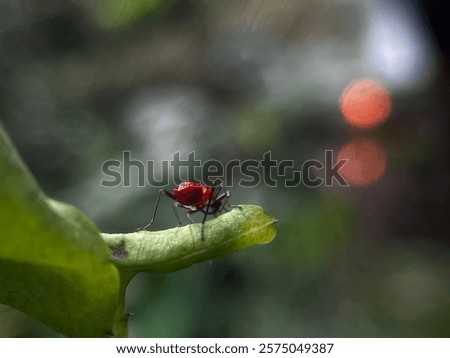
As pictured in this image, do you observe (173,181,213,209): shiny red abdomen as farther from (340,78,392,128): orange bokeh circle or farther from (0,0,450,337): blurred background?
(340,78,392,128): orange bokeh circle

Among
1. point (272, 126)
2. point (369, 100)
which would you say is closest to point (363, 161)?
point (369, 100)

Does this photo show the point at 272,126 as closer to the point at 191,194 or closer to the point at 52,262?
the point at 191,194

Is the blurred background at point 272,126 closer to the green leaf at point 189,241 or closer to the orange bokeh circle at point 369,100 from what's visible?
the orange bokeh circle at point 369,100

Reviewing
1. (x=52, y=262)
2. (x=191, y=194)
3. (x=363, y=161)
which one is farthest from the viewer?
(x=363, y=161)

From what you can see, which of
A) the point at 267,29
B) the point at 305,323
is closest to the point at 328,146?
the point at 267,29

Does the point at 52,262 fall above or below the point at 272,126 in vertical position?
below
